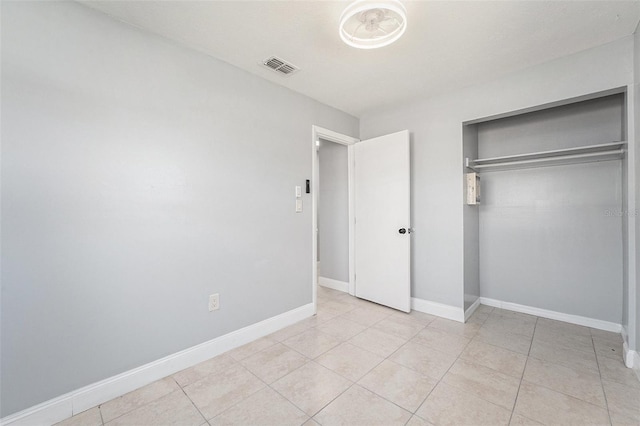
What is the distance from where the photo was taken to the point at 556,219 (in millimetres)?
2838

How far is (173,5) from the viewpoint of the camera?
5.44 ft

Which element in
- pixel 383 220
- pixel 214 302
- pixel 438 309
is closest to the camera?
pixel 214 302

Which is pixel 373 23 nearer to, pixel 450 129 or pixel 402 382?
pixel 450 129

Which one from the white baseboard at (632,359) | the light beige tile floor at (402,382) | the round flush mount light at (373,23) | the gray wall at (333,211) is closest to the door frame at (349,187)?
the gray wall at (333,211)

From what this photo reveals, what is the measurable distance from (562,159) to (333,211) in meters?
2.64

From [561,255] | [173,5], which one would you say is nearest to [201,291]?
[173,5]

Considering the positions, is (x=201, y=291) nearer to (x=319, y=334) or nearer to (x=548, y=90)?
(x=319, y=334)

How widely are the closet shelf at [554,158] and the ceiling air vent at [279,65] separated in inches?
80.7

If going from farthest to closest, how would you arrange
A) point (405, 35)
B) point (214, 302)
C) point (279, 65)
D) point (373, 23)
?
1. point (279, 65)
2. point (214, 302)
3. point (405, 35)
4. point (373, 23)

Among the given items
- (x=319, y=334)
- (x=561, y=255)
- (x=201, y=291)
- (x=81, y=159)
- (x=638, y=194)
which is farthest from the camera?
(x=561, y=255)

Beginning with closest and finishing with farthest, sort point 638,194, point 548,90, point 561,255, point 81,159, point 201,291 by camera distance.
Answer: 1. point 81,159
2. point 638,194
3. point 201,291
4. point 548,90
5. point 561,255

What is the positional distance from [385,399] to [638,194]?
228 centimetres

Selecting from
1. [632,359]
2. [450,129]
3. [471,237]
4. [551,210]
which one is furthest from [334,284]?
[632,359]

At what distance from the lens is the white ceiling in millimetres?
1676
